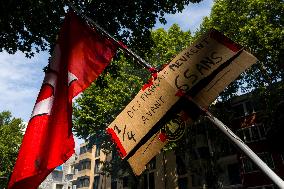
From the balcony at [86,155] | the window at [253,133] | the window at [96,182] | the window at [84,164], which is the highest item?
the balcony at [86,155]

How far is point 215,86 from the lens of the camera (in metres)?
3.71

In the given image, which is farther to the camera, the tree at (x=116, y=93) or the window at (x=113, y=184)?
the window at (x=113, y=184)

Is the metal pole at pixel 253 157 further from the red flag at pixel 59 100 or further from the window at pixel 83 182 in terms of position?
the window at pixel 83 182

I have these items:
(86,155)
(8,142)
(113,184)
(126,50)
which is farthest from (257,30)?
(86,155)

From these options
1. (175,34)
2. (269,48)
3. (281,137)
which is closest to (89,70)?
(281,137)

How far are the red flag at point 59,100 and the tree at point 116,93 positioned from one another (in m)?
26.9

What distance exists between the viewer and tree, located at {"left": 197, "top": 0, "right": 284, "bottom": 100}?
86.8 ft

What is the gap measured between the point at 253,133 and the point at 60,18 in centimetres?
2591

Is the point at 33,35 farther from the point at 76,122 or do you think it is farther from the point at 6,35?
the point at 76,122

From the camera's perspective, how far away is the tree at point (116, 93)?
3275 centimetres

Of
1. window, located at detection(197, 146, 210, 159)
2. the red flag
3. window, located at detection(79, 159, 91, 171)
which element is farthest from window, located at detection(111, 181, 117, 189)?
the red flag

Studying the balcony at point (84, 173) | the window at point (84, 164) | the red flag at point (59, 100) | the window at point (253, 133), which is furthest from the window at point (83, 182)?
the red flag at point (59, 100)

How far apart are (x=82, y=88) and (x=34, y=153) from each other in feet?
4.33

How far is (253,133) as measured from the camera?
105ft
